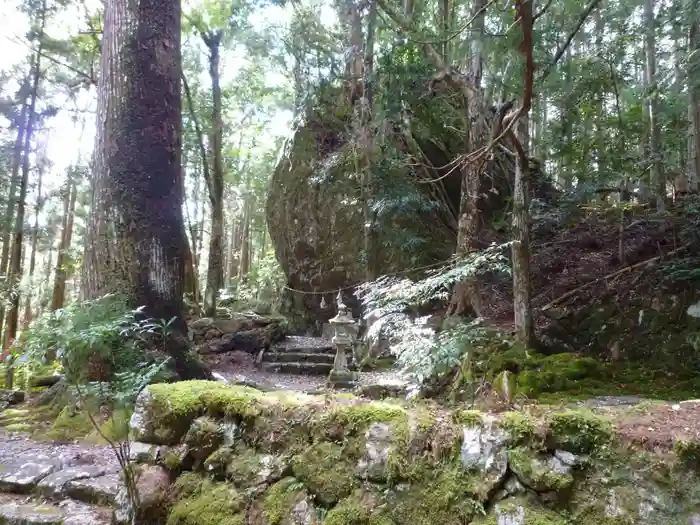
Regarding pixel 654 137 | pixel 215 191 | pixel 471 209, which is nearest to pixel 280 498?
pixel 471 209

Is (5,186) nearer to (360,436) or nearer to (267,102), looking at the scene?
(267,102)

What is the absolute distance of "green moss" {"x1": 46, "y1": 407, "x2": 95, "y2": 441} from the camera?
3.85m

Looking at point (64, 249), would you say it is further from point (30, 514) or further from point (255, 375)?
point (30, 514)

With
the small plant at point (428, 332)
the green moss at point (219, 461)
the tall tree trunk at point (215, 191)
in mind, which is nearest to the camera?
the green moss at point (219, 461)

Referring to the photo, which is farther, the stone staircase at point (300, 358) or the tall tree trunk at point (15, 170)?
the tall tree trunk at point (15, 170)

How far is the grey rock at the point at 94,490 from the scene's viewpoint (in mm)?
2678

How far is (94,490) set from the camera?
Answer: 8.92 feet

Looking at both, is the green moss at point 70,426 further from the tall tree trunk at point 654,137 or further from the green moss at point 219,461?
the tall tree trunk at point 654,137

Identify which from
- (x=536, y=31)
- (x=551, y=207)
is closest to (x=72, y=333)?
(x=536, y=31)

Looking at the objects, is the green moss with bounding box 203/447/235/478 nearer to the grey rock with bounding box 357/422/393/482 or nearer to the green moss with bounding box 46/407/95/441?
the grey rock with bounding box 357/422/393/482

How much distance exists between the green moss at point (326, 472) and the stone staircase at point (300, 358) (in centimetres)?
629

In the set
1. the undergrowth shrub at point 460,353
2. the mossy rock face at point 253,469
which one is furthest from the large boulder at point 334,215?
the mossy rock face at point 253,469

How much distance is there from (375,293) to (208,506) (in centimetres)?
246

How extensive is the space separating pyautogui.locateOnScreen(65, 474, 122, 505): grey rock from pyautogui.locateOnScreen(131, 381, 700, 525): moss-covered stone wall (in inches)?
19.0
